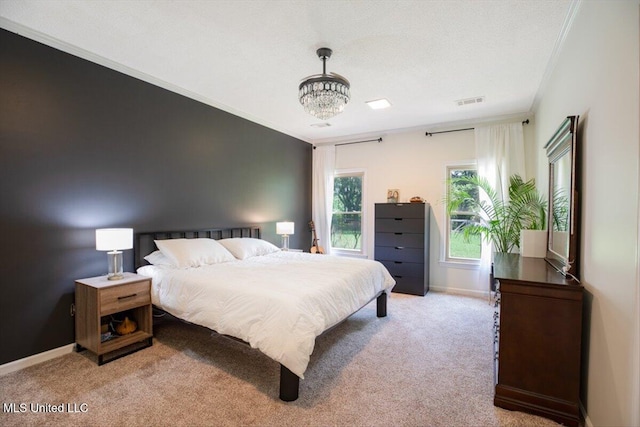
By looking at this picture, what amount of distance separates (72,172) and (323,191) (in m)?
3.98

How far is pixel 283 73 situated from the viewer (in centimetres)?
317

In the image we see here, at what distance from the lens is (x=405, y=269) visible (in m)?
4.79

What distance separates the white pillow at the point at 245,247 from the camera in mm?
3781

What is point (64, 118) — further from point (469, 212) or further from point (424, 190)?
point (469, 212)

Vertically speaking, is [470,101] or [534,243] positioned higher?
[470,101]

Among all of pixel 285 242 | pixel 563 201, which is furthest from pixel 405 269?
pixel 563 201

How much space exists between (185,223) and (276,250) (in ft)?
4.18

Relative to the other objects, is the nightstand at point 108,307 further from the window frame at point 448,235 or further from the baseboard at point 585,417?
the window frame at point 448,235

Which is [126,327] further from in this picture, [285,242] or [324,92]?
[324,92]

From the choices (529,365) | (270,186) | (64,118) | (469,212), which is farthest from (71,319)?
(469,212)

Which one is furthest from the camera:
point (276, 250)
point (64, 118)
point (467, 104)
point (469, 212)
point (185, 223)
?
point (469, 212)

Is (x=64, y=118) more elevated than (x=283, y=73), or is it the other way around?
(x=283, y=73)

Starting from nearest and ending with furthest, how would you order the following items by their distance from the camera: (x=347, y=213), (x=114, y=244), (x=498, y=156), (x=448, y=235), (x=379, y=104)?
(x=114, y=244) → (x=379, y=104) → (x=498, y=156) → (x=448, y=235) → (x=347, y=213)

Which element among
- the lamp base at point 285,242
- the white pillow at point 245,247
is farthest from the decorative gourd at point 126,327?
the lamp base at point 285,242
